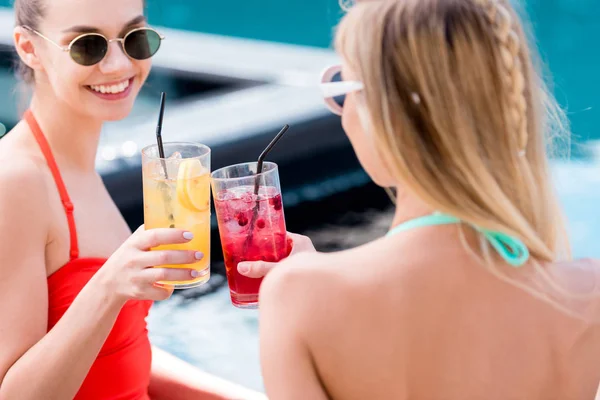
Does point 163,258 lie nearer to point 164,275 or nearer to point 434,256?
Result: point 164,275

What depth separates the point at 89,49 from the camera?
1.80 meters

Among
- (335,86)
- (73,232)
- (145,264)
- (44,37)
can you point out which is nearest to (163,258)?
(145,264)

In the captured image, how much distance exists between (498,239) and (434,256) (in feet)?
0.32

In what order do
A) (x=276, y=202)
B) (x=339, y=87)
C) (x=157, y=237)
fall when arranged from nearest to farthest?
(x=339, y=87) < (x=157, y=237) < (x=276, y=202)

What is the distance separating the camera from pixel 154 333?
4.39 meters

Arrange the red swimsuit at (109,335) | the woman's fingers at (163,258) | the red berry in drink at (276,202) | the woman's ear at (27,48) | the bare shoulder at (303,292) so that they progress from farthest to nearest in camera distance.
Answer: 1. the woman's ear at (27,48)
2. the red swimsuit at (109,335)
3. the red berry in drink at (276,202)
4. the woman's fingers at (163,258)
5. the bare shoulder at (303,292)

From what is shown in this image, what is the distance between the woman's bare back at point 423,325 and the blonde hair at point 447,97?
0.07 m

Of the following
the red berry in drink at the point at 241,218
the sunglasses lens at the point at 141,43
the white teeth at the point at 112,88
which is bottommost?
the red berry in drink at the point at 241,218

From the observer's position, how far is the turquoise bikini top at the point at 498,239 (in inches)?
43.8

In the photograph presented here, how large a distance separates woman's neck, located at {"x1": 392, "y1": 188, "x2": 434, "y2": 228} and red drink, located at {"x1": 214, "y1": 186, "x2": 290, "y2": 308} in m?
0.47

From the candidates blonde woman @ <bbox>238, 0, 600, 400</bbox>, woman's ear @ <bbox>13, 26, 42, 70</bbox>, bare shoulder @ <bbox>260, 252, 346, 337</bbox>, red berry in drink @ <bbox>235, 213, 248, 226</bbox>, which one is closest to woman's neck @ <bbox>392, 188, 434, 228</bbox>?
blonde woman @ <bbox>238, 0, 600, 400</bbox>

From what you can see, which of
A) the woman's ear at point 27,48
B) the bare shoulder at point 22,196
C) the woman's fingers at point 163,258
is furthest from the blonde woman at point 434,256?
the woman's ear at point 27,48

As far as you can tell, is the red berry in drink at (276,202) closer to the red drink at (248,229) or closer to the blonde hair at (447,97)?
the red drink at (248,229)

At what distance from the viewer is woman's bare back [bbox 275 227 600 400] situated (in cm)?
107
